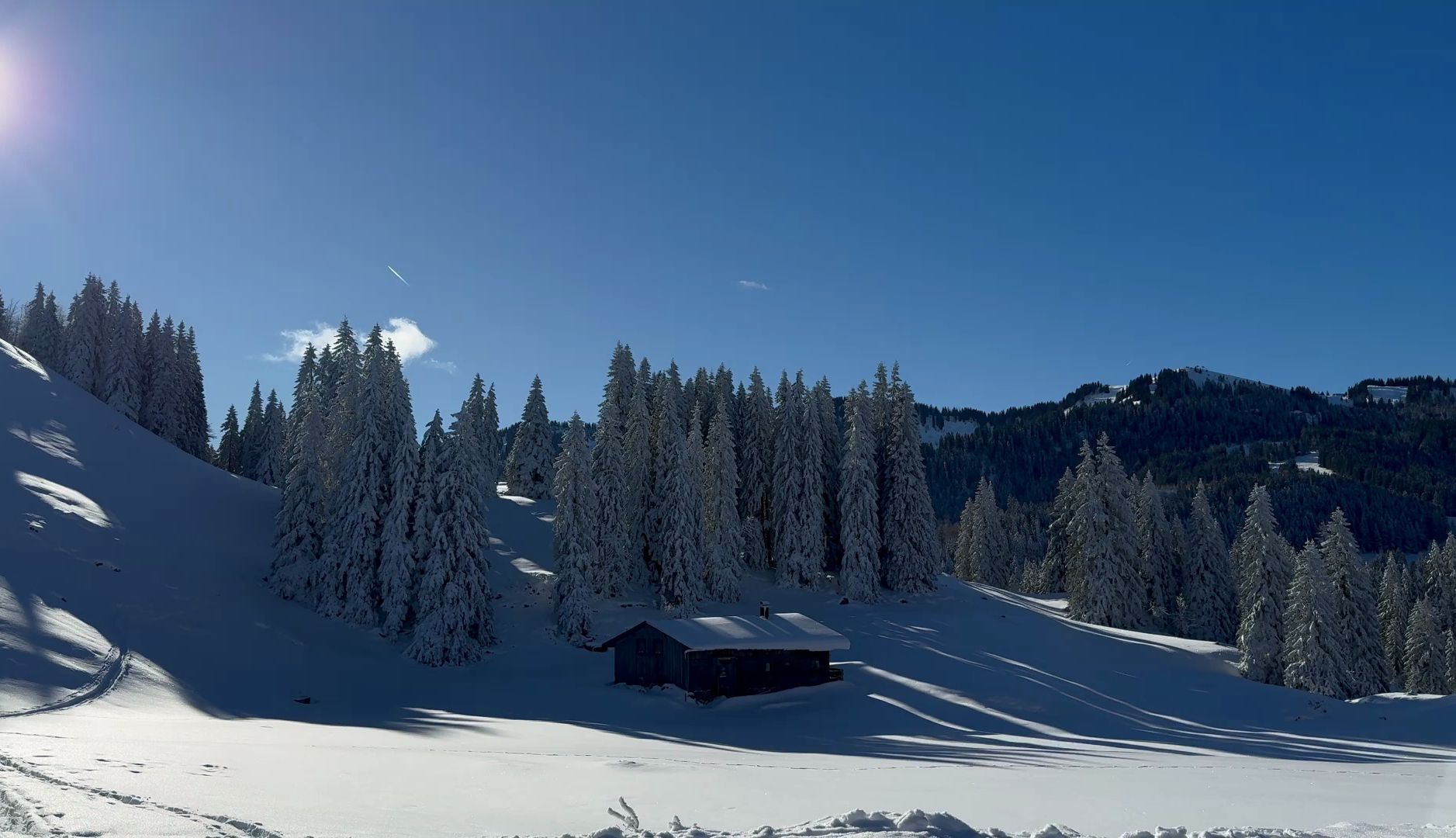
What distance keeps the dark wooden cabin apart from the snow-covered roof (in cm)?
4

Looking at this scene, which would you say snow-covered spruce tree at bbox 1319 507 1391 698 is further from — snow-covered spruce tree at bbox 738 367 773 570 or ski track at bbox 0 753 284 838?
ski track at bbox 0 753 284 838

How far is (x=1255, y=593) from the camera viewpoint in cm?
4975

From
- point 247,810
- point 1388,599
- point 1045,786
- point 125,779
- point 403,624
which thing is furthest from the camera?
point 1388,599

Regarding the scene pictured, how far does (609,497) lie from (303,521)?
1765 cm

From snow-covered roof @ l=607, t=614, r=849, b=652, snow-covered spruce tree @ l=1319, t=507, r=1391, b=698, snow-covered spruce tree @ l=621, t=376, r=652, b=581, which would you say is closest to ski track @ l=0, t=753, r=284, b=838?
snow-covered roof @ l=607, t=614, r=849, b=652

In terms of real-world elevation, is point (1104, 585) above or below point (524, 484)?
below

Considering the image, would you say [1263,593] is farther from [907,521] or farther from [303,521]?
[303,521]

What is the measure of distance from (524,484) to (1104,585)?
47.6 m

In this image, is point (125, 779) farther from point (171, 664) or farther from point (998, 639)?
point (998, 639)

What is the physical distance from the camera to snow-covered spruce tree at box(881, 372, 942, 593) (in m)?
58.7

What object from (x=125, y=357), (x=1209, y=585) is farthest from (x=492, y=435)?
(x=1209, y=585)

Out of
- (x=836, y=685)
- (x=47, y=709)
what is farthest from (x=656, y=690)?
(x=47, y=709)

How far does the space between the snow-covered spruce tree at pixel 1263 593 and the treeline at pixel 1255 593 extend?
0.07m

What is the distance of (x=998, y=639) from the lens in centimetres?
4797
